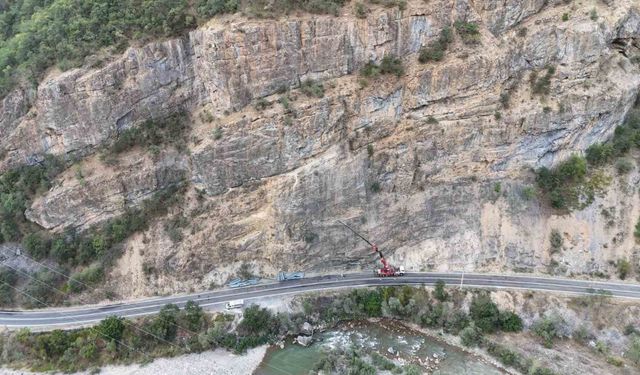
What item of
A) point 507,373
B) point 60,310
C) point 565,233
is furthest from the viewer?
point 565,233

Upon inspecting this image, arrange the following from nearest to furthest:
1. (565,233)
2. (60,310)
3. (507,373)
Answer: (507,373)
(60,310)
(565,233)

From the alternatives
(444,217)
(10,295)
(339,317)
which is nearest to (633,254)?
(444,217)

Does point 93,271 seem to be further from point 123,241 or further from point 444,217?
point 444,217

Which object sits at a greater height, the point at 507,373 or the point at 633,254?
the point at 633,254

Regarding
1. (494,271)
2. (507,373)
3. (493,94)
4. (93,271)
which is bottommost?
(507,373)

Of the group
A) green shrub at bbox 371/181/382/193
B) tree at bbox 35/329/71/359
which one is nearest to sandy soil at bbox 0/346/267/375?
tree at bbox 35/329/71/359
